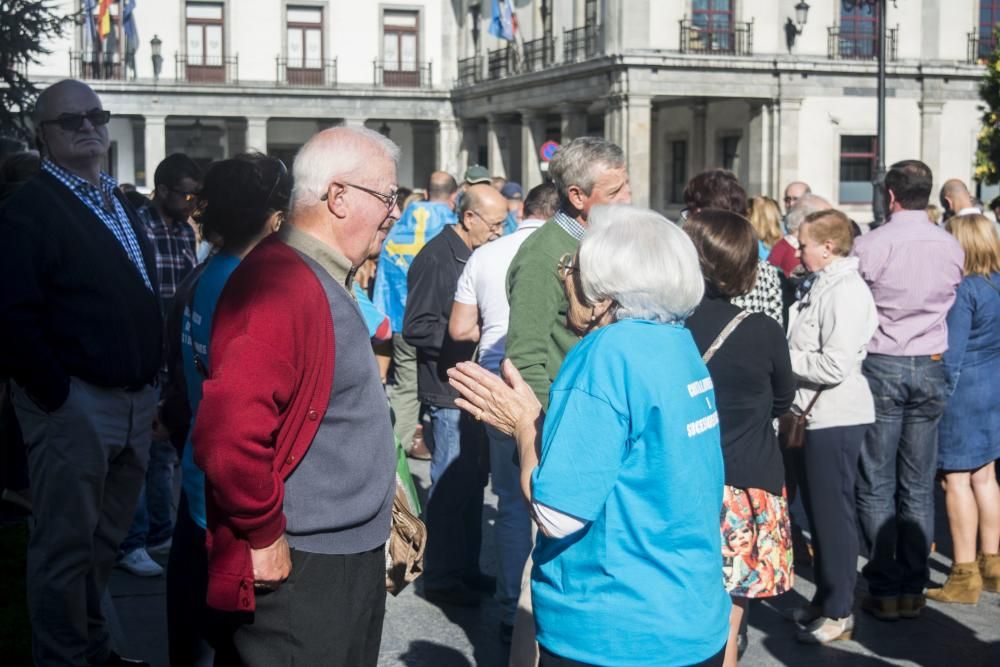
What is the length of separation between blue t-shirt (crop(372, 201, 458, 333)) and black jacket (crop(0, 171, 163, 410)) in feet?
13.2

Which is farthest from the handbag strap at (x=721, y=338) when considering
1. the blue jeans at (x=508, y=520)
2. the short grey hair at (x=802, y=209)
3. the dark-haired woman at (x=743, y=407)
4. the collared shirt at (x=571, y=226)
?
the short grey hair at (x=802, y=209)

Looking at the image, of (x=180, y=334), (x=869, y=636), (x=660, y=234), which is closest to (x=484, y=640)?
(x=869, y=636)

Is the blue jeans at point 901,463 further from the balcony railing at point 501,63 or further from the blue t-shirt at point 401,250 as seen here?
the balcony railing at point 501,63

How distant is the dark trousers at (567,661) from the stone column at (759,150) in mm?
30774

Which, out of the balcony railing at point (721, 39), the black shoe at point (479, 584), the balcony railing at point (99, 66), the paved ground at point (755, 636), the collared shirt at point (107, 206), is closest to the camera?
the collared shirt at point (107, 206)

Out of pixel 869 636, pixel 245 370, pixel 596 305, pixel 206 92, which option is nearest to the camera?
pixel 245 370

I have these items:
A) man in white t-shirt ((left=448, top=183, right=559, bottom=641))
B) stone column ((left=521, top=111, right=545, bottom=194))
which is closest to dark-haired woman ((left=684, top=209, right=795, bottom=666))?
man in white t-shirt ((left=448, top=183, right=559, bottom=641))

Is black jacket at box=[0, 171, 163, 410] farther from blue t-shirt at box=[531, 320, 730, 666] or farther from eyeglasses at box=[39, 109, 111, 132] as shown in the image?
blue t-shirt at box=[531, 320, 730, 666]

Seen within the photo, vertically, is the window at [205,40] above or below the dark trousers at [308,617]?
above

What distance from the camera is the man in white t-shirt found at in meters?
5.07

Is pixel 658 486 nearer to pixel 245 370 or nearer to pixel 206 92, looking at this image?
pixel 245 370

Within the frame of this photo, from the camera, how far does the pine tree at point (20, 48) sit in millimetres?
13148

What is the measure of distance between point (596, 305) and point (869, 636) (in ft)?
10.4

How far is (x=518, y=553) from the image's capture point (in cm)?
520
